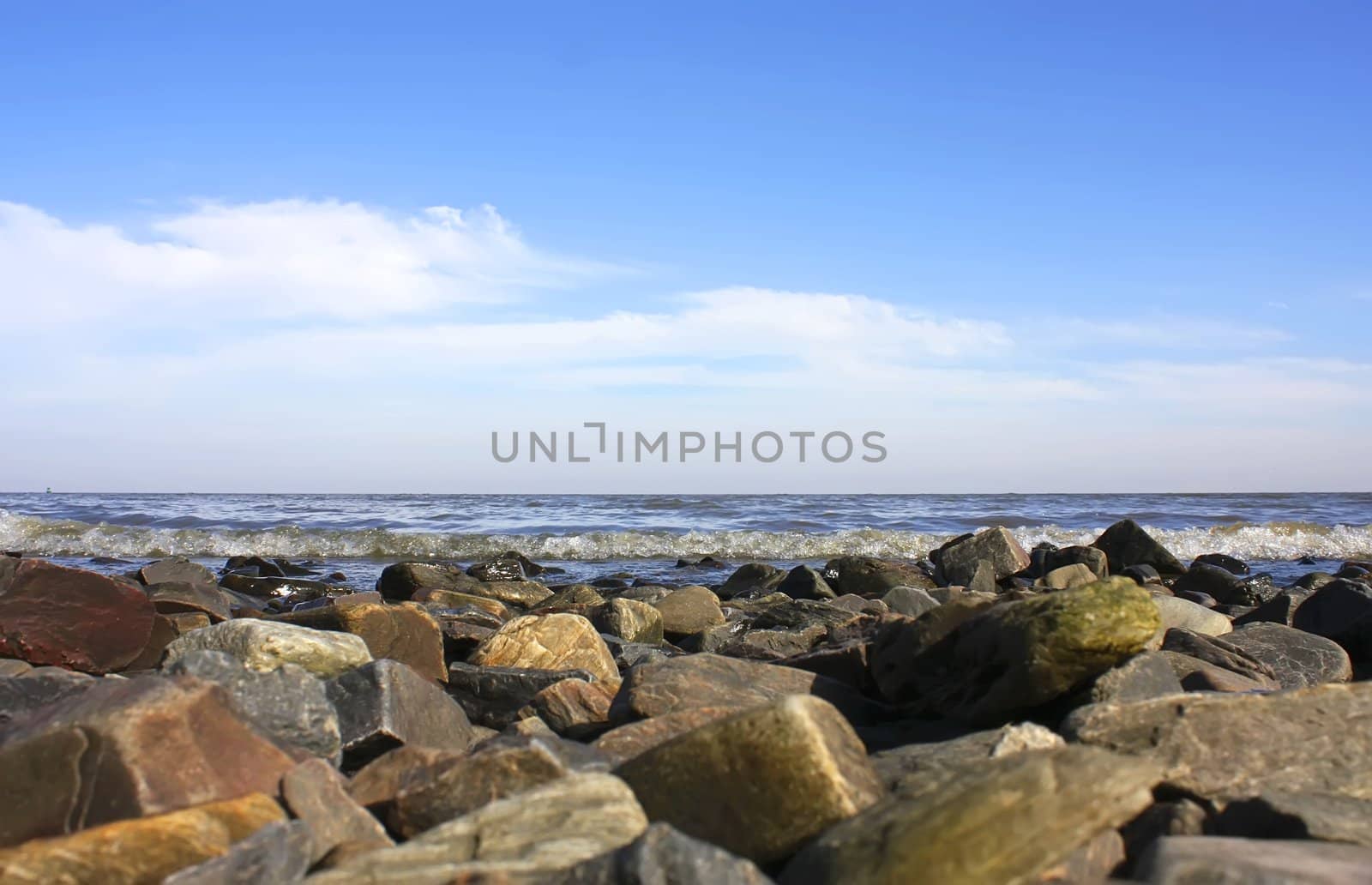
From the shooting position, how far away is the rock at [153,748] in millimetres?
2896

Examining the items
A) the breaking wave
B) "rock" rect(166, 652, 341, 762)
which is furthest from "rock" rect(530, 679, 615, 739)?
the breaking wave

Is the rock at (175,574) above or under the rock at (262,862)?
under

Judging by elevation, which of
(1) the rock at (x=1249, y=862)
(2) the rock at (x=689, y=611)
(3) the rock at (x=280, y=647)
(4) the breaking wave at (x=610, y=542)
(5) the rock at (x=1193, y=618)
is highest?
(3) the rock at (x=280, y=647)

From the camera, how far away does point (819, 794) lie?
2.88 m

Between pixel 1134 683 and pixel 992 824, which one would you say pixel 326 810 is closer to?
pixel 992 824

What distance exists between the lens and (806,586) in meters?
11.2

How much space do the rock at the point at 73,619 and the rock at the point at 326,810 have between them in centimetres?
322

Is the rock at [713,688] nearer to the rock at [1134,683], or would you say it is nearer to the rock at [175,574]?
the rock at [1134,683]

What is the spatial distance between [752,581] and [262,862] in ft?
33.0

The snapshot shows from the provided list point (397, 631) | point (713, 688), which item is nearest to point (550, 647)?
point (397, 631)

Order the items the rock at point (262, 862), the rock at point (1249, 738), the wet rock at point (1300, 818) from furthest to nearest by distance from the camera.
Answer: the rock at point (1249, 738)
the wet rock at point (1300, 818)
the rock at point (262, 862)

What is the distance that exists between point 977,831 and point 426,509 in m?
31.8

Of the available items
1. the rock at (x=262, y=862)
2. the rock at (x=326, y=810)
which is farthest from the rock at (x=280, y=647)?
the rock at (x=262, y=862)

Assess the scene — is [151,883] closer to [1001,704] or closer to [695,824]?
[695,824]
